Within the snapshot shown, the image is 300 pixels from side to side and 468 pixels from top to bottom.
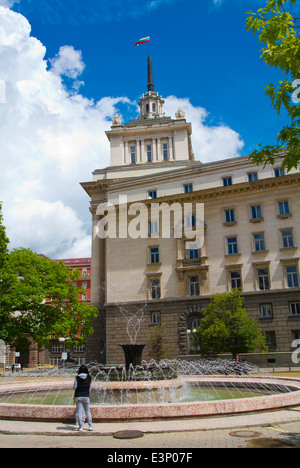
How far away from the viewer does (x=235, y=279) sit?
42125 millimetres

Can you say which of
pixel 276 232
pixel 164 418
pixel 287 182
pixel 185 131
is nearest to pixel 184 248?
pixel 276 232

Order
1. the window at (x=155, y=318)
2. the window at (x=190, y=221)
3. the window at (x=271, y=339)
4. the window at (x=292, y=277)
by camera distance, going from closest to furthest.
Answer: the window at (x=271, y=339), the window at (x=292, y=277), the window at (x=155, y=318), the window at (x=190, y=221)

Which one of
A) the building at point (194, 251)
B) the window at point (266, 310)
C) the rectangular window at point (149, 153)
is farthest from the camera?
the rectangular window at point (149, 153)

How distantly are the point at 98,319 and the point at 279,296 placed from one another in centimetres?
2299

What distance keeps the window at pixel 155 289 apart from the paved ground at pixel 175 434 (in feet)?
111

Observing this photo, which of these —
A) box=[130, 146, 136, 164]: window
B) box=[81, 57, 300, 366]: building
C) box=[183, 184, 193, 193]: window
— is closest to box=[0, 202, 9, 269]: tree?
box=[81, 57, 300, 366]: building

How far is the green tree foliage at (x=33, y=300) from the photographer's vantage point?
3509cm

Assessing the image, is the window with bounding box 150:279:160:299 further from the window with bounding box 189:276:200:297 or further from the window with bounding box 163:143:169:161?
the window with bounding box 163:143:169:161

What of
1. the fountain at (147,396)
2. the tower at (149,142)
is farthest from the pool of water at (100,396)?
the tower at (149,142)

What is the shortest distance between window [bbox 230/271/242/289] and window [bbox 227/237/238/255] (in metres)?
2.21

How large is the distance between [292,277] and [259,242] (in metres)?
4.99

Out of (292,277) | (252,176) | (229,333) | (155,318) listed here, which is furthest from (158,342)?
(252,176)

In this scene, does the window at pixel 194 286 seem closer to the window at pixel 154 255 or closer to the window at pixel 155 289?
the window at pixel 155 289
